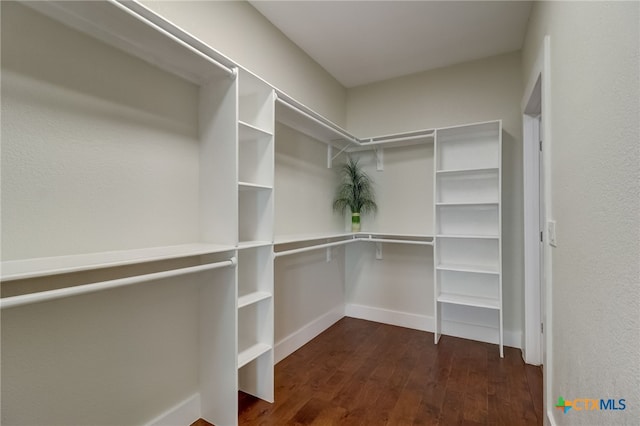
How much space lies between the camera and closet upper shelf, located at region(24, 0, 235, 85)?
1160mm

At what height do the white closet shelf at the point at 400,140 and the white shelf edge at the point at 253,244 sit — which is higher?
the white closet shelf at the point at 400,140

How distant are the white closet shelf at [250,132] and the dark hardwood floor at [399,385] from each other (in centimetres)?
174

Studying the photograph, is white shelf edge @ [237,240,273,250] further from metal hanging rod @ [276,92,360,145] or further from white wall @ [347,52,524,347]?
white wall @ [347,52,524,347]

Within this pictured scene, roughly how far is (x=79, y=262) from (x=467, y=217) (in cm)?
300

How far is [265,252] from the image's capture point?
1959 millimetres

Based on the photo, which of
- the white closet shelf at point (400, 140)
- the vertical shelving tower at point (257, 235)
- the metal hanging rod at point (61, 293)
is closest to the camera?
the metal hanging rod at point (61, 293)

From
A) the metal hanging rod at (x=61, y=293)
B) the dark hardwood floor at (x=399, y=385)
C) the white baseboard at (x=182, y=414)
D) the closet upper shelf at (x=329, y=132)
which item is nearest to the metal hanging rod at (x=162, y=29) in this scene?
the closet upper shelf at (x=329, y=132)

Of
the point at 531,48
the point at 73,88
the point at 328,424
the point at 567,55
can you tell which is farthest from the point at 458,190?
the point at 73,88

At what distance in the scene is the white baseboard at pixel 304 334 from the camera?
2.51 m

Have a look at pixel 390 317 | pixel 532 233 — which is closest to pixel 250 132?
pixel 532 233

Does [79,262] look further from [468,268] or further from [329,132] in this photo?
[468,268]

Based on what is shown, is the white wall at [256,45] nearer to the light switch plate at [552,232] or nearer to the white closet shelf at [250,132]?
the white closet shelf at [250,132]

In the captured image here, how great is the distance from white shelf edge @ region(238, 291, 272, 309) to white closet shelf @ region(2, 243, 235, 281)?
1.35 feet

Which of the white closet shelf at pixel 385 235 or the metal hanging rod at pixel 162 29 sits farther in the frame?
the white closet shelf at pixel 385 235
